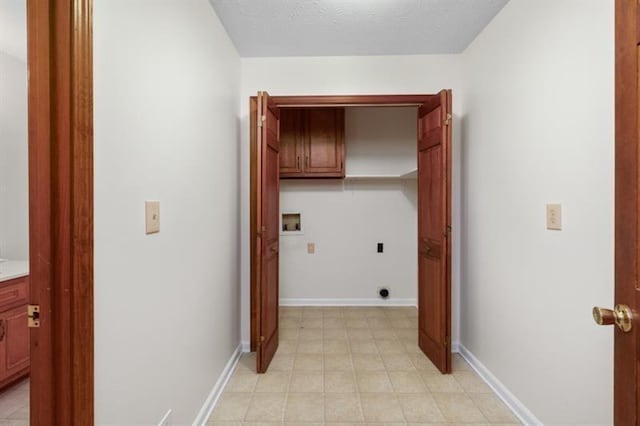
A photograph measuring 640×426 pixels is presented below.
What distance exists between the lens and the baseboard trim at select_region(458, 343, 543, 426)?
170 cm

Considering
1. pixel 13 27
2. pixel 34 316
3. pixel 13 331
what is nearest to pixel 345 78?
pixel 13 27

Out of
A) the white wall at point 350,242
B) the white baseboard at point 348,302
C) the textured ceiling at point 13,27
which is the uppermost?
the textured ceiling at point 13,27

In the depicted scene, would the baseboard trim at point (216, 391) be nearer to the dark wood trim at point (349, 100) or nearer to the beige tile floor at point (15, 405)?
the beige tile floor at point (15, 405)

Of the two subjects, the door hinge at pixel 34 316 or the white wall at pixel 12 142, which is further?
the white wall at pixel 12 142

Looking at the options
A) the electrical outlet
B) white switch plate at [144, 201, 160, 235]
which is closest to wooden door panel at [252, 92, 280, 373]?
the electrical outlet

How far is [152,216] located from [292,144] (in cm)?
241

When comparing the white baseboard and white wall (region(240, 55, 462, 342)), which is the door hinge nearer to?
white wall (region(240, 55, 462, 342))

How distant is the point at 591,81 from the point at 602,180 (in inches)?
16.5

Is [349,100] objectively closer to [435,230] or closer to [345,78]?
[345,78]

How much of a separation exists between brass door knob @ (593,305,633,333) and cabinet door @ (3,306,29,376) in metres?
2.91

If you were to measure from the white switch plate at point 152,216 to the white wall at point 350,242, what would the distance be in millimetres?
2480

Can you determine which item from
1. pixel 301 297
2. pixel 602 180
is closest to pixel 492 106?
pixel 602 180

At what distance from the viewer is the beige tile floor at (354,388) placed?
1769mm

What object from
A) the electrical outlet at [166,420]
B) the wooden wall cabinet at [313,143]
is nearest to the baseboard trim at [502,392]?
the electrical outlet at [166,420]
